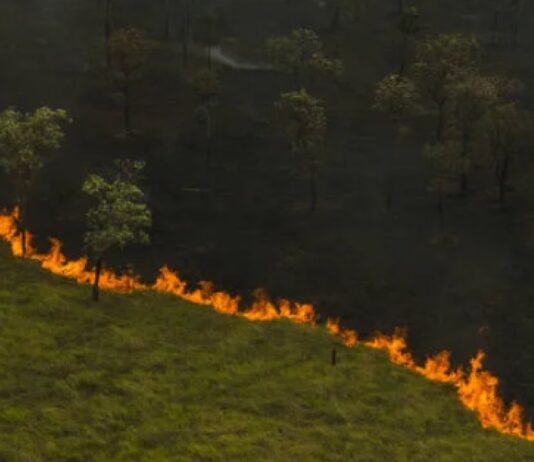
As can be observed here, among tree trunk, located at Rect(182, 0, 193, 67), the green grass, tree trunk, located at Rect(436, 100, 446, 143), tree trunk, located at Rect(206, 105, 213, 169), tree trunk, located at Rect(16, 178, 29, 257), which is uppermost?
tree trunk, located at Rect(182, 0, 193, 67)

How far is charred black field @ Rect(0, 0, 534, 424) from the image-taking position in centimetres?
7056

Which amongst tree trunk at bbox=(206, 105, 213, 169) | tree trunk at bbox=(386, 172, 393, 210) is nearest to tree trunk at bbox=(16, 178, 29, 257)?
tree trunk at bbox=(206, 105, 213, 169)

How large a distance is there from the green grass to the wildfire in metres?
1.44

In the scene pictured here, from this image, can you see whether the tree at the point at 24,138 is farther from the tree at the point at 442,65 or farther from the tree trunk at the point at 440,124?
the tree trunk at the point at 440,124

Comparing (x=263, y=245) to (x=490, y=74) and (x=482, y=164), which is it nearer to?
(x=482, y=164)

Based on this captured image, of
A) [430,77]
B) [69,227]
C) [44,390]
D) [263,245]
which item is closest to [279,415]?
[44,390]

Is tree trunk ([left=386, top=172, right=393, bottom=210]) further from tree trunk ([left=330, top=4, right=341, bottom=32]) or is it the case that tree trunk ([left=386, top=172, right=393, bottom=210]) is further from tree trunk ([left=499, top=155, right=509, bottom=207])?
tree trunk ([left=330, top=4, right=341, bottom=32])

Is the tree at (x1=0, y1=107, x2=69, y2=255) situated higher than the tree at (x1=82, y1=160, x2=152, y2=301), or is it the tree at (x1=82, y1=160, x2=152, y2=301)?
the tree at (x1=0, y1=107, x2=69, y2=255)

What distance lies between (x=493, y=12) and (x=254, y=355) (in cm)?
9913

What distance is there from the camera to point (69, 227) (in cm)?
7900

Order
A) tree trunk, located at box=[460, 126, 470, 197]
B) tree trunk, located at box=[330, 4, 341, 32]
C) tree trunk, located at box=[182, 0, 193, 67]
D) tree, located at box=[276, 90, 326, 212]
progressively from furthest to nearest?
tree trunk, located at box=[330, 4, 341, 32] < tree trunk, located at box=[182, 0, 193, 67] < tree trunk, located at box=[460, 126, 470, 197] < tree, located at box=[276, 90, 326, 212]

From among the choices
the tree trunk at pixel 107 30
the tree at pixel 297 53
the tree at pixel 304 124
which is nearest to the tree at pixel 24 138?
the tree at pixel 304 124

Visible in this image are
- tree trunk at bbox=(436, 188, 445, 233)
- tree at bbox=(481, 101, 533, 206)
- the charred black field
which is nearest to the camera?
the charred black field

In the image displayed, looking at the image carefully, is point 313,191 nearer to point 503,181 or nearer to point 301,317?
point 301,317
